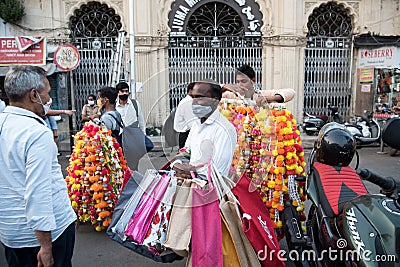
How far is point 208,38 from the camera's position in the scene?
9.70 meters

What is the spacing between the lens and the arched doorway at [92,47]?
938 centimetres

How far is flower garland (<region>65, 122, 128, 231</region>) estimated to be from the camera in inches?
135

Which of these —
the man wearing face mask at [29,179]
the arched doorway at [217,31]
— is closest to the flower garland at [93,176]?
the man wearing face mask at [29,179]

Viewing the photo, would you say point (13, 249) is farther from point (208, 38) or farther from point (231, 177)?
point (208, 38)

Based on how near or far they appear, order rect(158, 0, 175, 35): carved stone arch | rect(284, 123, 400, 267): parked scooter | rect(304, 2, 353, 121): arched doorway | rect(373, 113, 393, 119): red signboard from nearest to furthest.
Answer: rect(284, 123, 400, 267): parked scooter → rect(373, 113, 393, 119): red signboard → rect(158, 0, 175, 35): carved stone arch → rect(304, 2, 353, 121): arched doorway

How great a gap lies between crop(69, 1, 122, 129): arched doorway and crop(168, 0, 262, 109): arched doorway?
169cm

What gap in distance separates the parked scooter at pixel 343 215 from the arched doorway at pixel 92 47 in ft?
25.5

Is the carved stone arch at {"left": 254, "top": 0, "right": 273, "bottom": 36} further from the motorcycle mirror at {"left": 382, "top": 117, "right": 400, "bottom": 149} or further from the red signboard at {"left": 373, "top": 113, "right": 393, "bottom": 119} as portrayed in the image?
the motorcycle mirror at {"left": 382, "top": 117, "right": 400, "bottom": 149}

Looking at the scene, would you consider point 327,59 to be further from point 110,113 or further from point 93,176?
point 93,176

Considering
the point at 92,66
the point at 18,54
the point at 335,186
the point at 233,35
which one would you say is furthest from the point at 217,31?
the point at 335,186

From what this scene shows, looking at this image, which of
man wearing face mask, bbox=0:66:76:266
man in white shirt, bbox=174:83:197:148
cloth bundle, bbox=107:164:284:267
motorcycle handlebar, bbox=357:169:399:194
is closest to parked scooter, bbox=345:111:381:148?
motorcycle handlebar, bbox=357:169:399:194

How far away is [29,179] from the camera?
1.68 meters

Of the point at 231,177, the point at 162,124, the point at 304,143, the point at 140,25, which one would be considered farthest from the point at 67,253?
the point at 140,25

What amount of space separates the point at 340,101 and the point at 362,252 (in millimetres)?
9315
